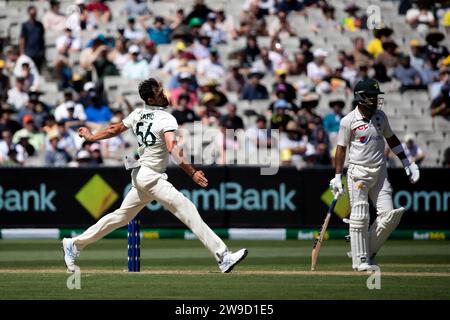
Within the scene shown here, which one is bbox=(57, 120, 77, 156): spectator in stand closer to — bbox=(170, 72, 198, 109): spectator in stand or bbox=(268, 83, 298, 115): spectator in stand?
bbox=(170, 72, 198, 109): spectator in stand

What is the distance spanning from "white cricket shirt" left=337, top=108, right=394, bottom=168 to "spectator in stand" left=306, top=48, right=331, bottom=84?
39.2 ft

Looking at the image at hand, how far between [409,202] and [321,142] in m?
2.57

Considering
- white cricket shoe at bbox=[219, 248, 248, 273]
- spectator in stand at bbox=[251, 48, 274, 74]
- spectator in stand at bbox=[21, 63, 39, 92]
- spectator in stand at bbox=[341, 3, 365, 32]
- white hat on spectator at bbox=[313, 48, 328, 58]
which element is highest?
spectator in stand at bbox=[341, 3, 365, 32]

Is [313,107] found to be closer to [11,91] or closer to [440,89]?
[440,89]

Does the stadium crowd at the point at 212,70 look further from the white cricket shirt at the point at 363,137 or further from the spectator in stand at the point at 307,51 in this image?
the white cricket shirt at the point at 363,137

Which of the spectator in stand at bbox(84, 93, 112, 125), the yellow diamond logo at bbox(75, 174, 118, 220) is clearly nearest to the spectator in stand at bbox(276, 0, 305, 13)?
the spectator in stand at bbox(84, 93, 112, 125)

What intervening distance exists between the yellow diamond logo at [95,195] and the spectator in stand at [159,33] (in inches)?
224

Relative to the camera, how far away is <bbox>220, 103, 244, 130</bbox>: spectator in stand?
933 inches

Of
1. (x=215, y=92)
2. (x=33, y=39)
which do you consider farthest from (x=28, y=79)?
(x=215, y=92)

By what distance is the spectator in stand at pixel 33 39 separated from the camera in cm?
2603

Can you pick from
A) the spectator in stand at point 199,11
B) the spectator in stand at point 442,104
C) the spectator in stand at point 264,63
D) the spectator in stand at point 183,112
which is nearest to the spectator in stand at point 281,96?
the spectator in stand at point 264,63

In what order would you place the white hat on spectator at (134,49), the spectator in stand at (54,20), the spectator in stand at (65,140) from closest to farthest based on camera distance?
the spectator in stand at (65,140) → the white hat on spectator at (134,49) → the spectator in stand at (54,20)

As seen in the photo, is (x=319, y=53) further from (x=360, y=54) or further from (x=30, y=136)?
(x=30, y=136)

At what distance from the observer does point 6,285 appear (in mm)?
12891
